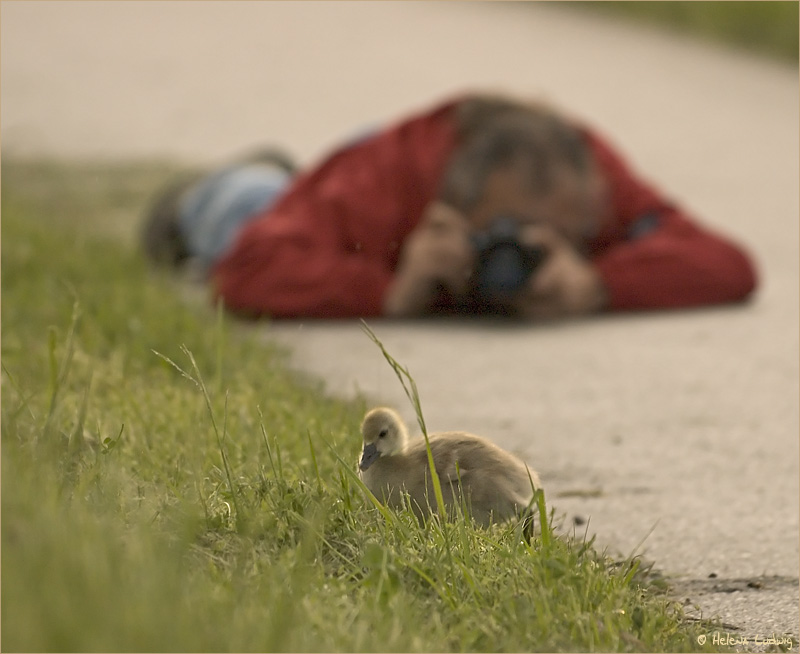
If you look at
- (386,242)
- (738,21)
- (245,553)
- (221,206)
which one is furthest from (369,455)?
(738,21)

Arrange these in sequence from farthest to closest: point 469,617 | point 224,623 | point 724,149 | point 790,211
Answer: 1. point 724,149
2. point 790,211
3. point 469,617
4. point 224,623

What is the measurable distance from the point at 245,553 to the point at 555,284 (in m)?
4.01

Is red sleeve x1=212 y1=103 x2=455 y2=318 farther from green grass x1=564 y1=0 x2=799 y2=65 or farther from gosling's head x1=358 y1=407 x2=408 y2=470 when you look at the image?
green grass x1=564 y1=0 x2=799 y2=65

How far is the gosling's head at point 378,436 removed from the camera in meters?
2.99

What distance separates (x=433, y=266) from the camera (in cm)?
627

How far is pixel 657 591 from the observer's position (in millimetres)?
3037

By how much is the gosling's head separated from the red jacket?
3.36 meters

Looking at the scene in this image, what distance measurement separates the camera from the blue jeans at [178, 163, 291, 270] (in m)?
7.49

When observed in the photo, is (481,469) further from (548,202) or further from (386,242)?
(386,242)

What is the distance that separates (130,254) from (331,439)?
413 centimetres

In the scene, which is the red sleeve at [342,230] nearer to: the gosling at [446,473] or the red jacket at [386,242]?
the red jacket at [386,242]

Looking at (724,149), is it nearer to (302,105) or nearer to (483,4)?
(302,105)

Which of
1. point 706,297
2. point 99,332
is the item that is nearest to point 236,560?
point 99,332

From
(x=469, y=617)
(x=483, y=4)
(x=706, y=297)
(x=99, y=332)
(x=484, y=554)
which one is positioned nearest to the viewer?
(x=469, y=617)
